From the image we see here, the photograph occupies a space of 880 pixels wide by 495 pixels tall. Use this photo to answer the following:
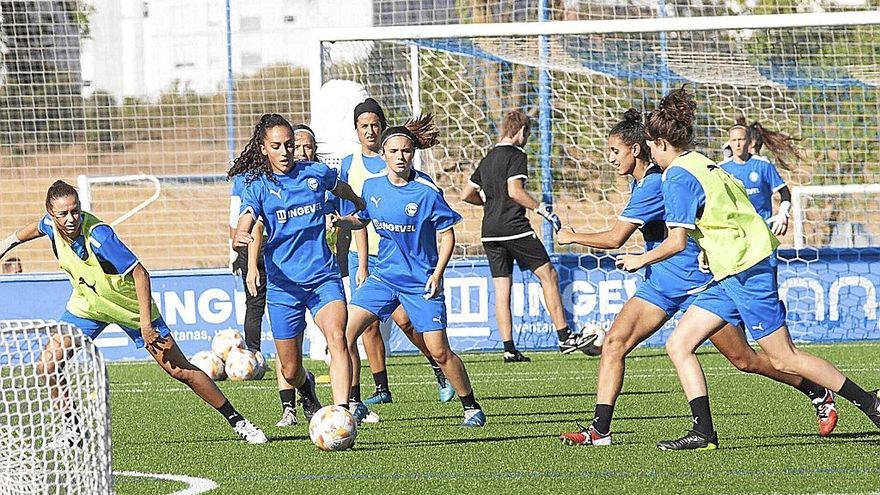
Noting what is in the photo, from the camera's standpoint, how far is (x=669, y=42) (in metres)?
16.9

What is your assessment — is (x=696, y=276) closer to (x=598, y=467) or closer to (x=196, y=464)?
(x=598, y=467)

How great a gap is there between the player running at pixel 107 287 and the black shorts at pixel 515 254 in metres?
5.98

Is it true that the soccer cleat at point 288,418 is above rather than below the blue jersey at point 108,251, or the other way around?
below

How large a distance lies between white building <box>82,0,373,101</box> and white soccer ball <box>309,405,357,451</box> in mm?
14214

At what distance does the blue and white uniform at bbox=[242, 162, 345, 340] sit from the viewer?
901cm

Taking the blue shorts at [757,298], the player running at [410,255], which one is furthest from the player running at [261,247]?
the blue shorts at [757,298]

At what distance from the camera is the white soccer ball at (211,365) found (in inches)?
514

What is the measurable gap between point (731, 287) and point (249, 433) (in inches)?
112

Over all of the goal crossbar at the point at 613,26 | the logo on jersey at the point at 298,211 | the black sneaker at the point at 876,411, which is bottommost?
the black sneaker at the point at 876,411

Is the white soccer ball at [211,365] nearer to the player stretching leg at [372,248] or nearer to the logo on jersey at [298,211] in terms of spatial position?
the player stretching leg at [372,248]

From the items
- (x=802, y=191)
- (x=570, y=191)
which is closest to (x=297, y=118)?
(x=570, y=191)

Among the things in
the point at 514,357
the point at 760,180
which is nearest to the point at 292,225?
the point at 514,357

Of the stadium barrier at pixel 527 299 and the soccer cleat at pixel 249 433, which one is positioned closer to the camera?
the soccer cleat at pixel 249 433

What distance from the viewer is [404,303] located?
368 inches
